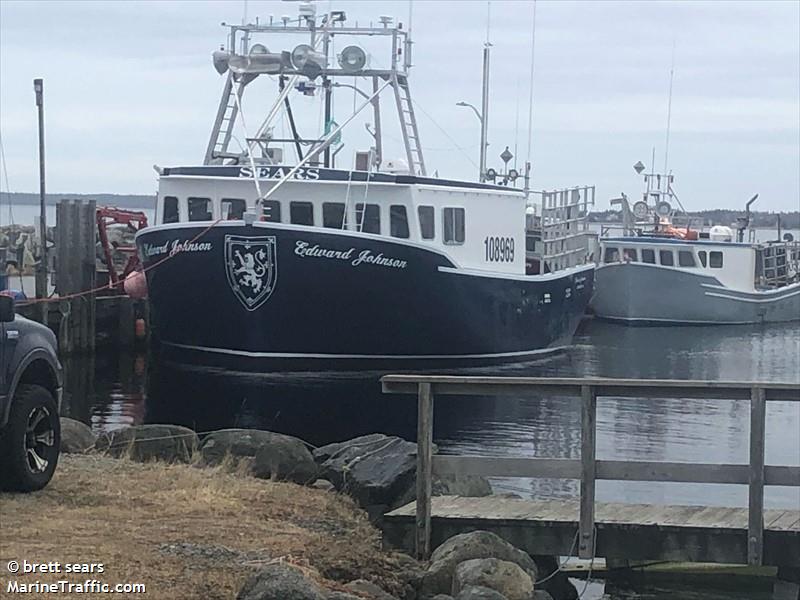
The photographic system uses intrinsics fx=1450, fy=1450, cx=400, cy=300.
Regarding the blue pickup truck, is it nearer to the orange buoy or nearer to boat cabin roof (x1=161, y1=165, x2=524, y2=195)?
boat cabin roof (x1=161, y1=165, x2=524, y2=195)

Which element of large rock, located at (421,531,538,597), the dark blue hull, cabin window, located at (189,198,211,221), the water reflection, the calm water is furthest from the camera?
cabin window, located at (189,198,211,221)

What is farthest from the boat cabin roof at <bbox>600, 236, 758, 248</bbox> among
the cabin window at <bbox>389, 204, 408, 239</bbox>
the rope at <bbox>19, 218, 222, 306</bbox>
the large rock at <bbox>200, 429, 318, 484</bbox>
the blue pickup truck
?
the blue pickup truck

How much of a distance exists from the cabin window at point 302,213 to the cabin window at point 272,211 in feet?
0.74

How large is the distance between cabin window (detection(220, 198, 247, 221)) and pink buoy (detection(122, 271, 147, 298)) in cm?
273

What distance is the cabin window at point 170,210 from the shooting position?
27953 millimetres

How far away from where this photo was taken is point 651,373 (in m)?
30.6

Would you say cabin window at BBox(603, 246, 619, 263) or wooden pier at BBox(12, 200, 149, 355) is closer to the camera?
wooden pier at BBox(12, 200, 149, 355)

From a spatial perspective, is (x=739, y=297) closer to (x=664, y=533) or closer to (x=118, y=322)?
(x=118, y=322)

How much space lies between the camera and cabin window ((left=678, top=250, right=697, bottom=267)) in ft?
154

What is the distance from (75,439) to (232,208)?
14598mm

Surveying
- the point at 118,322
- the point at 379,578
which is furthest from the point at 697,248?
the point at 379,578

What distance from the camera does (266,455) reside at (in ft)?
40.0

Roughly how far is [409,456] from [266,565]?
388 centimetres

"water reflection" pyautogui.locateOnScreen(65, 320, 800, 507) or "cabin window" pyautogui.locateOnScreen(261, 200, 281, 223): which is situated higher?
"cabin window" pyautogui.locateOnScreen(261, 200, 281, 223)
